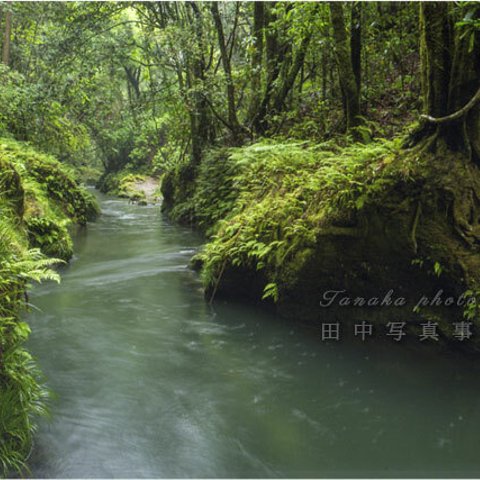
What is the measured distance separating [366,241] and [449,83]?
193 centimetres

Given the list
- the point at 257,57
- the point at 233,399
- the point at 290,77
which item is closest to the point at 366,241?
the point at 233,399

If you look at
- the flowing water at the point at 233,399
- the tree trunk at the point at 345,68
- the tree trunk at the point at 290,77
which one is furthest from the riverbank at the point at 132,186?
the flowing water at the point at 233,399

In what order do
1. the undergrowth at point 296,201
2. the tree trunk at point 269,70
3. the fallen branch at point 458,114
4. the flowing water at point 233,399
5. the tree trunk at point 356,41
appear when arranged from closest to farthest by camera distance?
the flowing water at point 233,399 < the fallen branch at point 458,114 < the undergrowth at point 296,201 < the tree trunk at point 356,41 < the tree trunk at point 269,70

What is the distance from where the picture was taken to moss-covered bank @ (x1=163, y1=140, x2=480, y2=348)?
533 cm

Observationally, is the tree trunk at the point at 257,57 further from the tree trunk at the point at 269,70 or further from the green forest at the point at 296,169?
the tree trunk at the point at 269,70

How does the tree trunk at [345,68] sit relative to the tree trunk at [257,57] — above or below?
below

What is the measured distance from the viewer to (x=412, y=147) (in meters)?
5.73

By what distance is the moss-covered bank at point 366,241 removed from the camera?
5332 millimetres

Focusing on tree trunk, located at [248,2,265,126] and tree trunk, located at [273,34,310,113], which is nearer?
tree trunk, located at [273,34,310,113]

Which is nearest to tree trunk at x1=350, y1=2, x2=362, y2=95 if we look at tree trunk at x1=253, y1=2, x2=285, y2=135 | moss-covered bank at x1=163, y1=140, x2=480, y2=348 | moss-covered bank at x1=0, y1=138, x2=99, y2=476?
moss-covered bank at x1=163, y1=140, x2=480, y2=348

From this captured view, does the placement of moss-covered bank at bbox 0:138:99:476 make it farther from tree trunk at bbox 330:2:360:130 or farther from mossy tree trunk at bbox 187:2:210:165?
mossy tree trunk at bbox 187:2:210:165

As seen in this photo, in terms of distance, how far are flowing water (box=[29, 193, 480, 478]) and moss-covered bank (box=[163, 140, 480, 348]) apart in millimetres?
415

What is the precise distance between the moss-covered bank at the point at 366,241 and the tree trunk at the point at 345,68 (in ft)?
5.94

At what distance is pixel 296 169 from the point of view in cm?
789
